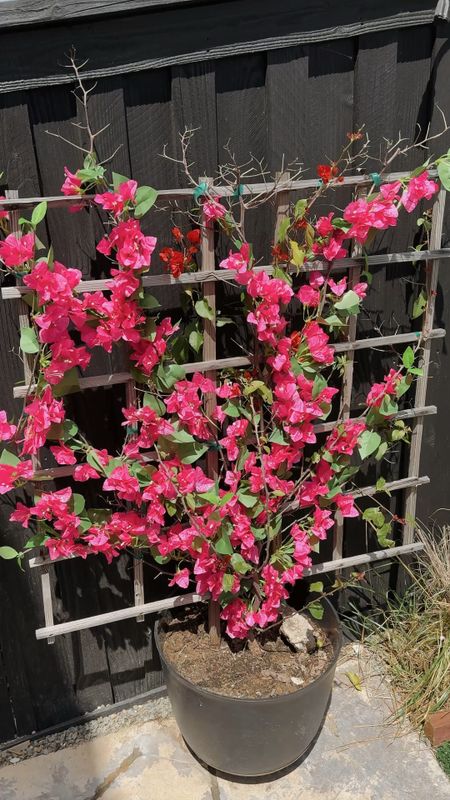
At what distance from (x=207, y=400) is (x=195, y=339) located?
6.9 inches

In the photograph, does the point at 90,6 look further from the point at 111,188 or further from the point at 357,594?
the point at 357,594

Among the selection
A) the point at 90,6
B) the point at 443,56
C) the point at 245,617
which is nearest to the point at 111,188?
the point at 90,6

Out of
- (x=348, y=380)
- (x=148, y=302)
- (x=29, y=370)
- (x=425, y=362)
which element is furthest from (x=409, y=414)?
(x=29, y=370)

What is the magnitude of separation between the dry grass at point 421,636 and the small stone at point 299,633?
41 cm

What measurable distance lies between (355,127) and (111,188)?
2.40 feet

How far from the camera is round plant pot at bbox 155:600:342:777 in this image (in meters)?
1.83

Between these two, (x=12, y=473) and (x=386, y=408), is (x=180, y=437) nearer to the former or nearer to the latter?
(x=12, y=473)

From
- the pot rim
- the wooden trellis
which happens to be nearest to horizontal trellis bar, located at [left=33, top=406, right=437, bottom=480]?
the wooden trellis

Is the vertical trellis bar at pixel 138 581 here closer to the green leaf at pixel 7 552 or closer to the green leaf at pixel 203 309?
the green leaf at pixel 7 552

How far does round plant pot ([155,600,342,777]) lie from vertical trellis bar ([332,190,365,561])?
1.14 ft

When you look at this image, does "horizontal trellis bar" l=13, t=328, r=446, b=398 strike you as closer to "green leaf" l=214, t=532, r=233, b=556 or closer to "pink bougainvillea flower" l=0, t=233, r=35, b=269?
"pink bougainvillea flower" l=0, t=233, r=35, b=269

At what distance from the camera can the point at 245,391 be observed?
1.79 m

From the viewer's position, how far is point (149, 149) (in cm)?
174

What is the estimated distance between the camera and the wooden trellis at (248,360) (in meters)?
1.64
